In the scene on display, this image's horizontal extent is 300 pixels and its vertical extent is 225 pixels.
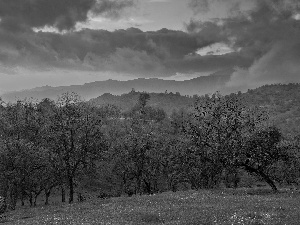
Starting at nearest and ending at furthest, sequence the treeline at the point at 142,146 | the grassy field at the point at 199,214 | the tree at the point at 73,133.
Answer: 1. the grassy field at the point at 199,214
2. the treeline at the point at 142,146
3. the tree at the point at 73,133

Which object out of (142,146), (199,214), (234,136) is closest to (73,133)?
(142,146)

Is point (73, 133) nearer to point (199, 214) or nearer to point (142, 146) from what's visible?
point (142, 146)

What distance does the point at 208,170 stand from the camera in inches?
2559

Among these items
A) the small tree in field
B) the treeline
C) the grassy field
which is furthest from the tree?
the grassy field

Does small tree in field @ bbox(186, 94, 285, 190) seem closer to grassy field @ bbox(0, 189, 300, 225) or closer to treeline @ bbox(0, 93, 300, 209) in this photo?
treeline @ bbox(0, 93, 300, 209)

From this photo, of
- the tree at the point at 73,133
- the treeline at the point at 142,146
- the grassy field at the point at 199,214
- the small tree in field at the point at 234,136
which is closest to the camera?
the grassy field at the point at 199,214

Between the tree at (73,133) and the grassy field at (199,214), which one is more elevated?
the tree at (73,133)

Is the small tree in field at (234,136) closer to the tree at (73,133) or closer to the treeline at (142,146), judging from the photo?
the treeline at (142,146)

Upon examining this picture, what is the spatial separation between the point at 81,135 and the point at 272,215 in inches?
1458

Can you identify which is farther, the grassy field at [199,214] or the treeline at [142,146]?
the treeline at [142,146]

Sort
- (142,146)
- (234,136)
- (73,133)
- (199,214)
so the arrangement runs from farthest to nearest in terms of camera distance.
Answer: (142,146) → (73,133) → (234,136) → (199,214)

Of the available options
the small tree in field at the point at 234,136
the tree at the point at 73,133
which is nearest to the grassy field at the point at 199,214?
the small tree in field at the point at 234,136

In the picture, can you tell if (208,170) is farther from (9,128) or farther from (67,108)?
(9,128)

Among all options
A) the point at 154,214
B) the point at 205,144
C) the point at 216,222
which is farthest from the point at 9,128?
the point at 216,222
